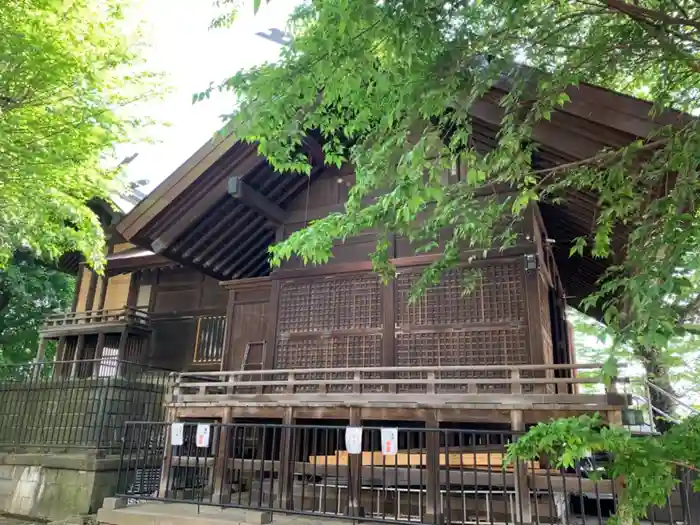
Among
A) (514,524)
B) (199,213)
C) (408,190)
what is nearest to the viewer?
(408,190)

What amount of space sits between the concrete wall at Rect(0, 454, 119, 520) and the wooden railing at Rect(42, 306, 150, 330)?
5.49m

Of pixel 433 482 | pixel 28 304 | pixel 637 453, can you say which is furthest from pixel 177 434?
pixel 28 304

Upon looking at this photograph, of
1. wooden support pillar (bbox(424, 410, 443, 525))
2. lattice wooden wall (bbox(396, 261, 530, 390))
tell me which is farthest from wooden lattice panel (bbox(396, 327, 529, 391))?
wooden support pillar (bbox(424, 410, 443, 525))

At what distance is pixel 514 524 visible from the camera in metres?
5.72

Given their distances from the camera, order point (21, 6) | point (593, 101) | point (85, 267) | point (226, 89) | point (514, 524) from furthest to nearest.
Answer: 1. point (85, 267)
2. point (21, 6)
3. point (593, 101)
4. point (514, 524)
5. point (226, 89)

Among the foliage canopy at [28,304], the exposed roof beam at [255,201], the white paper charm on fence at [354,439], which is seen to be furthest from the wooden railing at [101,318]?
the white paper charm on fence at [354,439]

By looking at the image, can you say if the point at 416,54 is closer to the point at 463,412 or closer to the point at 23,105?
the point at 463,412

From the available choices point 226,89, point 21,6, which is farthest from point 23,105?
point 226,89

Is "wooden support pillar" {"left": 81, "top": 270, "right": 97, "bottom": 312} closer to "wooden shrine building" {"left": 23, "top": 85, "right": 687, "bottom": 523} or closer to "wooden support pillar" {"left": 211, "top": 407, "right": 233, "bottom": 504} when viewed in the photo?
"wooden shrine building" {"left": 23, "top": 85, "right": 687, "bottom": 523}

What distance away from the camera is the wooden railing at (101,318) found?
15.0 metres

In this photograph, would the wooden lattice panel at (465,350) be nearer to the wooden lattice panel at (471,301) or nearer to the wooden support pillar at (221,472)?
the wooden lattice panel at (471,301)

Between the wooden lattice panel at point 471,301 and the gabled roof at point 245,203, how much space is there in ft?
5.91

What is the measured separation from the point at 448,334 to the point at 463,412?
198 cm

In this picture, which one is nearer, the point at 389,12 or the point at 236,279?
the point at 389,12
